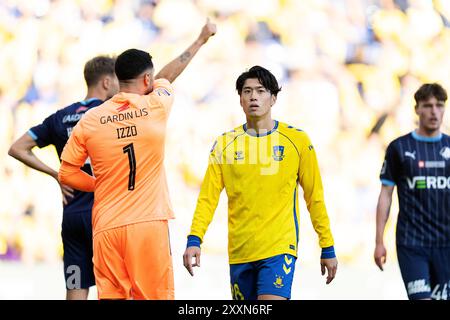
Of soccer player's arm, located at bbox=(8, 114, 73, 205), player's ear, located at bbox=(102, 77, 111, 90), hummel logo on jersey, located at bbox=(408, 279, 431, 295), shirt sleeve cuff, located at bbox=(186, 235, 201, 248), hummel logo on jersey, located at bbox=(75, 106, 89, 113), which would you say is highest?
player's ear, located at bbox=(102, 77, 111, 90)

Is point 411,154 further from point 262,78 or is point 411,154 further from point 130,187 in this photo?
point 130,187

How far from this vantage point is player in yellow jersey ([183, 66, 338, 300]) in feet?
22.5

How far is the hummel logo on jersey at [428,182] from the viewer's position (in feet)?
25.8

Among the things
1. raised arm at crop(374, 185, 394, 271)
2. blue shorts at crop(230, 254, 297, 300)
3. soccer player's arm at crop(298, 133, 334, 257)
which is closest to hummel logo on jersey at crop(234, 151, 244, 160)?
soccer player's arm at crop(298, 133, 334, 257)

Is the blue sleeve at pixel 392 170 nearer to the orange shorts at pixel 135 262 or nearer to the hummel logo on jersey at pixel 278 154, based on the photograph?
the hummel logo on jersey at pixel 278 154

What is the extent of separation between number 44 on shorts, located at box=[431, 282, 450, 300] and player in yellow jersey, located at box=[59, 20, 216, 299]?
2.10 metres

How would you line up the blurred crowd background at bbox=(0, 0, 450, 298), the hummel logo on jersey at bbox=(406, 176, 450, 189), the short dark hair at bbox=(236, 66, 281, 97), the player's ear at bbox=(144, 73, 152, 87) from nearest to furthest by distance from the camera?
1. the player's ear at bbox=(144, 73, 152, 87)
2. the short dark hair at bbox=(236, 66, 281, 97)
3. the hummel logo on jersey at bbox=(406, 176, 450, 189)
4. the blurred crowd background at bbox=(0, 0, 450, 298)

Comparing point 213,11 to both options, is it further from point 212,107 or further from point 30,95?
point 30,95

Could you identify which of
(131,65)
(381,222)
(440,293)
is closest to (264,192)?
(131,65)

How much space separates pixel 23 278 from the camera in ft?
41.5

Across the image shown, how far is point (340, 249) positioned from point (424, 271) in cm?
573

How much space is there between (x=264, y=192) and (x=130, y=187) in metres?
0.87

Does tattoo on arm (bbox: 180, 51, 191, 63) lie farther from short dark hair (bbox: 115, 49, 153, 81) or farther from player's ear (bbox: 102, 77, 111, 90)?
player's ear (bbox: 102, 77, 111, 90)

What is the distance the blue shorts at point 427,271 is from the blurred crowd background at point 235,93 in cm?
562
